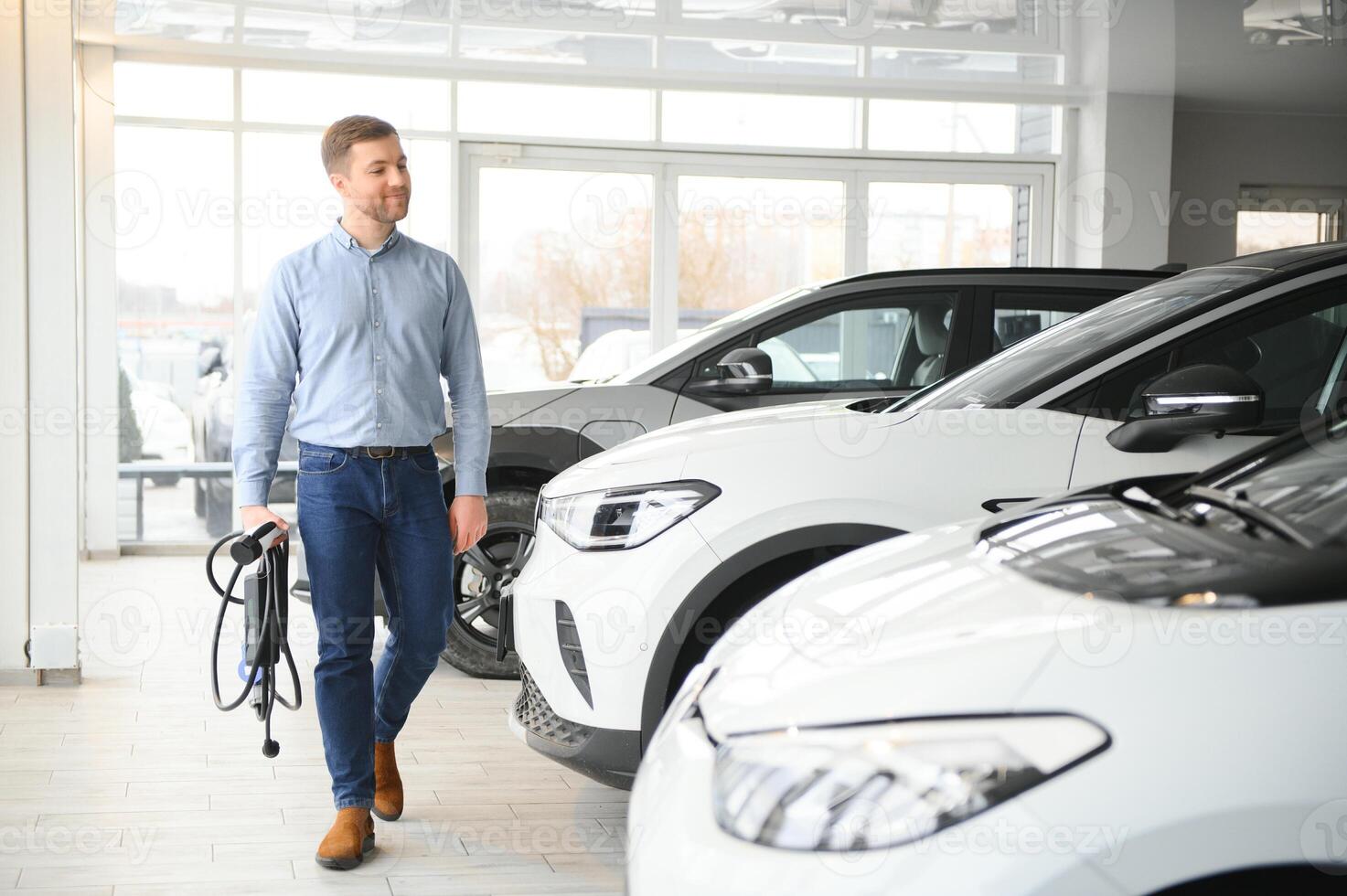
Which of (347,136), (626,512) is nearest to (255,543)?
(626,512)

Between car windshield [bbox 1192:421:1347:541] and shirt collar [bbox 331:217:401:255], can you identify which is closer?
car windshield [bbox 1192:421:1347:541]

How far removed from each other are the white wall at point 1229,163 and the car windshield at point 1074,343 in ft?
28.9

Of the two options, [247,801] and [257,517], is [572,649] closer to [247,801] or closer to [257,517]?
[257,517]

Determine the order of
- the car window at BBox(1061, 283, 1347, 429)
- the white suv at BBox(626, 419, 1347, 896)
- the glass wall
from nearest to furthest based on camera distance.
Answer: the white suv at BBox(626, 419, 1347, 896) < the car window at BBox(1061, 283, 1347, 429) < the glass wall

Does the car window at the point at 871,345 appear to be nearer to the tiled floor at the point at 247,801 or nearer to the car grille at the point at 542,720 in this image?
the tiled floor at the point at 247,801

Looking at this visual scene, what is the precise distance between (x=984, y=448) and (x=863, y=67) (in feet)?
25.7

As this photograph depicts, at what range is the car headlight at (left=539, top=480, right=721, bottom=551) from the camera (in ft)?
10.2

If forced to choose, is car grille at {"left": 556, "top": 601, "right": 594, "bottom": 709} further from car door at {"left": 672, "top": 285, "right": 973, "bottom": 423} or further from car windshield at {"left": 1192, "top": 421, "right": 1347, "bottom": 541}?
car door at {"left": 672, "top": 285, "right": 973, "bottom": 423}

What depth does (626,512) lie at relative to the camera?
3.19 metres

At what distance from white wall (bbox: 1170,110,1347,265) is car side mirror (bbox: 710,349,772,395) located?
7.90m

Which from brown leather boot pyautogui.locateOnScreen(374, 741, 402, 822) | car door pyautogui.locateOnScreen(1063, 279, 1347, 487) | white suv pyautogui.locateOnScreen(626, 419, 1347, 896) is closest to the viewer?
white suv pyautogui.locateOnScreen(626, 419, 1347, 896)

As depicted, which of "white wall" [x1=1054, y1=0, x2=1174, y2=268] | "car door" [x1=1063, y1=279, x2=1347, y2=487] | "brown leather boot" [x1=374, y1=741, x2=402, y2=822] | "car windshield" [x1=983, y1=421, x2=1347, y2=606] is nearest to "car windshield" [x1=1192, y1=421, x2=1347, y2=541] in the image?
"car windshield" [x1=983, y1=421, x2=1347, y2=606]

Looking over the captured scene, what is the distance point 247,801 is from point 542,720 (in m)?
1.15

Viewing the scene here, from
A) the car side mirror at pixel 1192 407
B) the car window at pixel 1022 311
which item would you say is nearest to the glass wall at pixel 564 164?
the car window at pixel 1022 311
